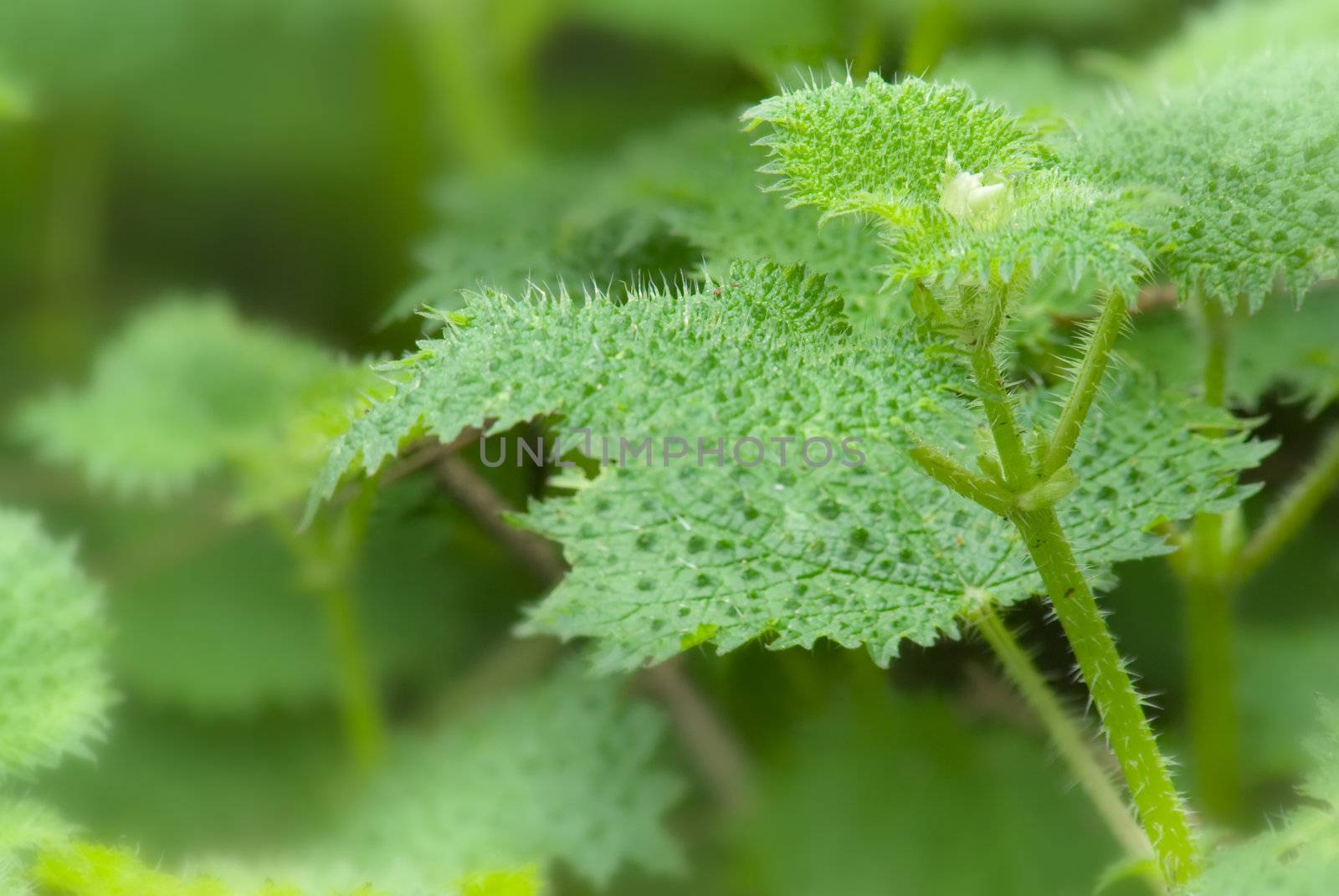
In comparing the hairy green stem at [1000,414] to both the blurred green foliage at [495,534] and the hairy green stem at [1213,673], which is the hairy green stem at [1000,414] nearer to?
the blurred green foliage at [495,534]

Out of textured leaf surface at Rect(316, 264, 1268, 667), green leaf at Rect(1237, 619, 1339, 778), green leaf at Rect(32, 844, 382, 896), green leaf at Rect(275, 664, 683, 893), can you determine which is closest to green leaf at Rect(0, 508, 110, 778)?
green leaf at Rect(32, 844, 382, 896)

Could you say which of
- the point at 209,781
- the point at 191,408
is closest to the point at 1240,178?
the point at 191,408

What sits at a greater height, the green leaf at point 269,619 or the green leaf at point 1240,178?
the green leaf at point 269,619

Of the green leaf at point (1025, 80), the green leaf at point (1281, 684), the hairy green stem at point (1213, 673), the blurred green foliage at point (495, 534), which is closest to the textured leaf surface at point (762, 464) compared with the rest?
the blurred green foliage at point (495, 534)

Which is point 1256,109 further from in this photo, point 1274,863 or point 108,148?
point 108,148

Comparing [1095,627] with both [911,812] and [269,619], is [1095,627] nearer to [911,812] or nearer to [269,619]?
[911,812]

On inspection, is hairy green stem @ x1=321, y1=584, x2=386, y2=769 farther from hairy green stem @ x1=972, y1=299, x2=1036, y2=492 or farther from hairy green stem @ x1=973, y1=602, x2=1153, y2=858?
hairy green stem @ x1=972, y1=299, x2=1036, y2=492
